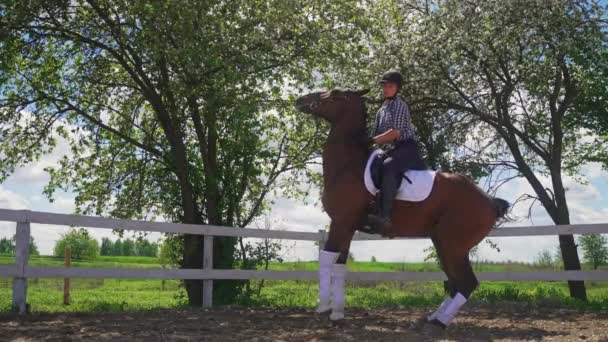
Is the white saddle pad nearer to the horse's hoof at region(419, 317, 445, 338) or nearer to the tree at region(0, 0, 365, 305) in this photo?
the horse's hoof at region(419, 317, 445, 338)

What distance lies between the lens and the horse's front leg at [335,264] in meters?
6.75

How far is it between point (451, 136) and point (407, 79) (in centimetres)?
169

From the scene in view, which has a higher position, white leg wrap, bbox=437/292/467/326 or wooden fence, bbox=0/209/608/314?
wooden fence, bbox=0/209/608/314

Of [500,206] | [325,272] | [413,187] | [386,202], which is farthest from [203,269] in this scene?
[500,206]

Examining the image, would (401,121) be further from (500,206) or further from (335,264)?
(335,264)

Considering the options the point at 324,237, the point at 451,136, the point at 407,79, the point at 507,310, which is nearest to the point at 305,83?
the point at 407,79

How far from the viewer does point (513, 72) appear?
1355 cm

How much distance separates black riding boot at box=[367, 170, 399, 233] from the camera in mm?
6406

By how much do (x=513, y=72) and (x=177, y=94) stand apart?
739cm

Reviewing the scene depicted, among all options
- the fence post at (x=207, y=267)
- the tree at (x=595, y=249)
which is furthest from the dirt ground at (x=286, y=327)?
the tree at (x=595, y=249)

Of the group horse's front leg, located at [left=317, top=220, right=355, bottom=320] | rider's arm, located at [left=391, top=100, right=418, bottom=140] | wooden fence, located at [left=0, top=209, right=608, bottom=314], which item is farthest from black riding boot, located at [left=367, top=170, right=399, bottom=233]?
wooden fence, located at [left=0, top=209, right=608, bottom=314]

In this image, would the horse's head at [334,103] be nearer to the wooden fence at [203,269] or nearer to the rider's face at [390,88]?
the rider's face at [390,88]

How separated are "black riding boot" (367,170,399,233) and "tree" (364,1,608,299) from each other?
309 inches

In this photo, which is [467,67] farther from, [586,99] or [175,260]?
[175,260]
